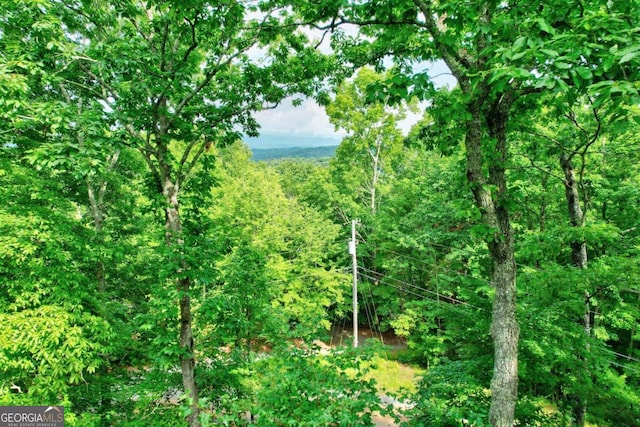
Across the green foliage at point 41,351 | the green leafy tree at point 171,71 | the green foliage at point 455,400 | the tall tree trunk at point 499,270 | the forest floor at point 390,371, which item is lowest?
the forest floor at point 390,371

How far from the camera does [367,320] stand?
17500 mm

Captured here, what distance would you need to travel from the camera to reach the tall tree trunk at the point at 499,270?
260cm

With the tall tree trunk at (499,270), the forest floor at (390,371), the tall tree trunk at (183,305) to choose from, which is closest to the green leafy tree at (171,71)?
the tall tree trunk at (183,305)

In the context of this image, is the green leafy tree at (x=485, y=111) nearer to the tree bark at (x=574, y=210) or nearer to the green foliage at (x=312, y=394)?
the green foliage at (x=312, y=394)

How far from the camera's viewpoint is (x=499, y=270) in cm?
270

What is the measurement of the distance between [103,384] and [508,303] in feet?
20.9

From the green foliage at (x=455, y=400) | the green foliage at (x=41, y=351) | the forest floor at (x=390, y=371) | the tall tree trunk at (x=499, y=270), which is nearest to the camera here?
the tall tree trunk at (x=499, y=270)

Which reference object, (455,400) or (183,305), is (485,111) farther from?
(183,305)

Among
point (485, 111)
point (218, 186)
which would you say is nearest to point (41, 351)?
point (218, 186)

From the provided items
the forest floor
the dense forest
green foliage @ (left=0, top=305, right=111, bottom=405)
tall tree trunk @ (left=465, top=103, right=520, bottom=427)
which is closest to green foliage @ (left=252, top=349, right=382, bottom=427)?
the dense forest

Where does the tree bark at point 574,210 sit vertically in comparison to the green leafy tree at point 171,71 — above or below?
below

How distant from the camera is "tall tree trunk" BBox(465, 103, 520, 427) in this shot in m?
2.60

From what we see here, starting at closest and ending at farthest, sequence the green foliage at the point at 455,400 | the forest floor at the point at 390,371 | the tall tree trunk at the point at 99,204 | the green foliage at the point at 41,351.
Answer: the green foliage at the point at 455,400, the green foliage at the point at 41,351, the tall tree trunk at the point at 99,204, the forest floor at the point at 390,371

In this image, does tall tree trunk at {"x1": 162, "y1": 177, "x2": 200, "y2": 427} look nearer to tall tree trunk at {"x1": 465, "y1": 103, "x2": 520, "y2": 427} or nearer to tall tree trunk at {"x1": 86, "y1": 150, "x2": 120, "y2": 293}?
tall tree trunk at {"x1": 86, "y1": 150, "x2": 120, "y2": 293}
